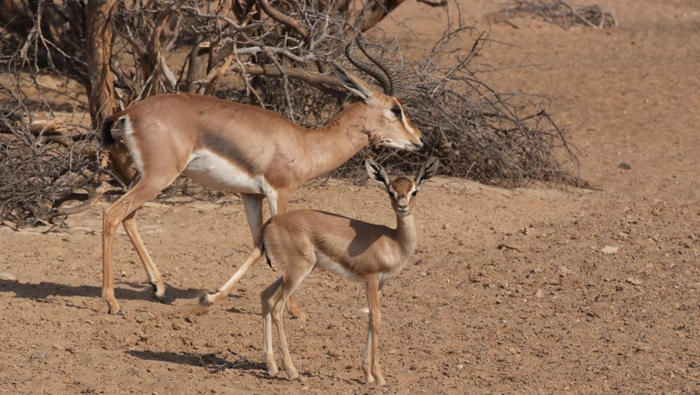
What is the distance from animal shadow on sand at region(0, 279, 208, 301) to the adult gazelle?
20cm

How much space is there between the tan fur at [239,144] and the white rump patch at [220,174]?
15 mm

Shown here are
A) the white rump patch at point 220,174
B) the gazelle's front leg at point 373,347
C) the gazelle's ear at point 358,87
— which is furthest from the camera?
the gazelle's ear at point 358,87

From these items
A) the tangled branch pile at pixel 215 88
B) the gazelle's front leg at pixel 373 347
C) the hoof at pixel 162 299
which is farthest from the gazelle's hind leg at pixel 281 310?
the tangled branch pile at pixel 215 88

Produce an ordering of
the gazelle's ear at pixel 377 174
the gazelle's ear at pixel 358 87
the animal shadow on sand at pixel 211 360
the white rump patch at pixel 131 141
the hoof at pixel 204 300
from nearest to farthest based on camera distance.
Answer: the gazelle's ear at pixel 377 174 < the animal shadow on sand at pixel 211 360 < the hoof at pixel 204 300 < the white rump patch at pixel 131 141 < the gazelle's ear at pixel 358 87

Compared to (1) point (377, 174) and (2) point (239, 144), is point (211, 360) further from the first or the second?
(2) point (239, 144)

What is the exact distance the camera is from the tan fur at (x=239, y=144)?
6.88 meters

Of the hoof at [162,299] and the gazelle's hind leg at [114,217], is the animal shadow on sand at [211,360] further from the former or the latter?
the hoof at [162,299]

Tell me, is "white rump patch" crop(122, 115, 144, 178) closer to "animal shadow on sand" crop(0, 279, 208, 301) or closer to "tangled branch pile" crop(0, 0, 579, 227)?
"animal shadow on sand" crop(0, 279, 208, 301)

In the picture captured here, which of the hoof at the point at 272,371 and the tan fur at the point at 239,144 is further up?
the tan fur at the point at 239,144

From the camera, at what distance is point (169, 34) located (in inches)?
389

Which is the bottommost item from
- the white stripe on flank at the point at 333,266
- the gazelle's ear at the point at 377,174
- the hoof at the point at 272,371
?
the hoof at the point at 272,371

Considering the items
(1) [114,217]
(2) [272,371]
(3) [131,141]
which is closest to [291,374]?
(2) [272,371]

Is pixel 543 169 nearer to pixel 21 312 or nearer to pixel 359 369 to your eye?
pixel 359 369

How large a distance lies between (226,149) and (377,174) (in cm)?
163
